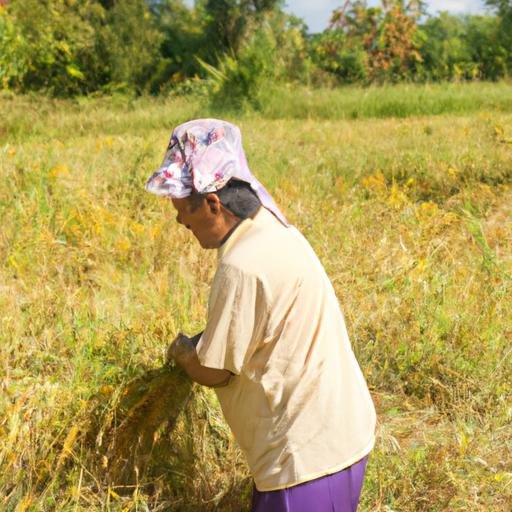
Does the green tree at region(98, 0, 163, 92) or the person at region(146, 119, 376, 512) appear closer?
the person at region(146, 119, 376, 512)

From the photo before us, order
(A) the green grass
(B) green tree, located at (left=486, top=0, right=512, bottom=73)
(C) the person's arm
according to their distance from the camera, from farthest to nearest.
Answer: (B) green tree, located at (left=486, top=0, right=512, bottom=73), (A) the green grass, (C) the person's arm

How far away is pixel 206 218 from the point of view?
1910mm

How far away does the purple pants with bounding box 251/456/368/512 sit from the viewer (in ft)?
6.21

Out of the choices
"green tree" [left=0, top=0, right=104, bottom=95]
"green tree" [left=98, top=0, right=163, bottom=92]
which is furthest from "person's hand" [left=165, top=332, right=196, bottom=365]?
"green tree" [left=98, top=0, right=163, bottom=92]

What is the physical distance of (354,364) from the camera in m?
2.00

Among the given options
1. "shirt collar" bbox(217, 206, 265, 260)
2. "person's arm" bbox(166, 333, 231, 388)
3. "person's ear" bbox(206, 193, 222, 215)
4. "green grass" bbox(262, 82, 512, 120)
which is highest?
"person's ear" bbox(206, 193, 222, 215)

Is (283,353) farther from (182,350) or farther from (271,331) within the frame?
(182,350)

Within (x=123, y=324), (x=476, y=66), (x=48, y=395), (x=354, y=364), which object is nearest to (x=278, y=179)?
(x=123, y=324)

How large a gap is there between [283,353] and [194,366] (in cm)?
29

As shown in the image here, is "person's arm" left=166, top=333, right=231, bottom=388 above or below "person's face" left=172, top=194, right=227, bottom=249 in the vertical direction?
below

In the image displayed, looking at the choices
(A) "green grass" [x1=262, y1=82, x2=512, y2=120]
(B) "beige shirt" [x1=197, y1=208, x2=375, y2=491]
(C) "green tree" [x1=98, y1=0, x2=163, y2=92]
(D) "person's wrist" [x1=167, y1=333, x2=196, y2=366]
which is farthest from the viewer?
(C) "green tree" [x1=98, y1=0, x2=163, y2=92]

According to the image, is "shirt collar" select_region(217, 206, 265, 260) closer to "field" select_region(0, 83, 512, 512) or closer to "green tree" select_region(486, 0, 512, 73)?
"field" select_region(0, 83, 512, 512)

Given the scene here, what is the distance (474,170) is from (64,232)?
3.65m

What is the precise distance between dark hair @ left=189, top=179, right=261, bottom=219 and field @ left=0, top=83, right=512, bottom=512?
760mm
